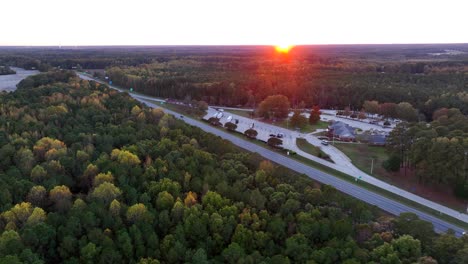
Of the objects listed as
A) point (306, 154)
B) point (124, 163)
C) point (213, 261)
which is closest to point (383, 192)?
point (306, 154)

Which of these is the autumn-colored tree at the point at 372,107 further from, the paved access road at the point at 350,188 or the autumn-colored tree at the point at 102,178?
the autumn-colored tree at the point at 102,178

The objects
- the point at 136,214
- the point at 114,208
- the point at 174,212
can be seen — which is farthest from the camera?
the point at 174,212

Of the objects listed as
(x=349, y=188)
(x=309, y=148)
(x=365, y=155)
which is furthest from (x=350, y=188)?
(x=309, y=148)

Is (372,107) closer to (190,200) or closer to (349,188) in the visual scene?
(349,188)

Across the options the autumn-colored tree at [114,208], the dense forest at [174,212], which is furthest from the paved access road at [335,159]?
the autumn-colored tree at [114,208]

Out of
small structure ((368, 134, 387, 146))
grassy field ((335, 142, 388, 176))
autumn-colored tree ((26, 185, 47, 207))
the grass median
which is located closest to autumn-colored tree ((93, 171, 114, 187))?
autumn-colored tree ((26, 185, 47, 207))

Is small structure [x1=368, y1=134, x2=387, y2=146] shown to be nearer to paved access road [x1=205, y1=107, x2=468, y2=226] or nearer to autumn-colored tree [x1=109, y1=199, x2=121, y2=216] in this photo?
paved access road [x1=205, y1=107, x2=468, y2=226]
